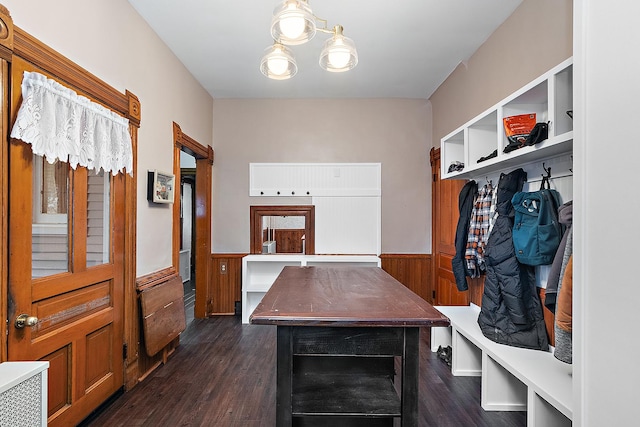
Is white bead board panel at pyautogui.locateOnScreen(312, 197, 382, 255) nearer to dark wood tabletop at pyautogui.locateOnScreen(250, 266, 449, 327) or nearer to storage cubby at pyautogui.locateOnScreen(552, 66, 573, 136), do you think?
dark wood tabletop at pyautogui.locateOnScreen(250, 266, 449, 327)

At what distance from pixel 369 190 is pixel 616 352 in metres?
3.56

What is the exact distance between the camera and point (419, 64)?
361 centimetres

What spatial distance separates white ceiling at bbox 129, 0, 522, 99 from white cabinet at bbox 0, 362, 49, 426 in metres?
2.56

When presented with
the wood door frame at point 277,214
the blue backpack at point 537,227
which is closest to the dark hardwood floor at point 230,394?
the blue backpack at point 537,227

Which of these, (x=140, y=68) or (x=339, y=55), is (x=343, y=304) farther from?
(x=140, y=68)

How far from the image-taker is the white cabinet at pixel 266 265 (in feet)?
13.9

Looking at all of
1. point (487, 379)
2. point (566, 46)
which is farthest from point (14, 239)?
point (566, 46)

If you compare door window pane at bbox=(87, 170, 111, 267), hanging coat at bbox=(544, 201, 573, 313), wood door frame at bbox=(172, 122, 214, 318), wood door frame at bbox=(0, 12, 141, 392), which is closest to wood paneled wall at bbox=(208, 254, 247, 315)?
wood door frame at bbox=(172, 122, 214, 318)

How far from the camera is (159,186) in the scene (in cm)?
297

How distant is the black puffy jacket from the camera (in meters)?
2.18

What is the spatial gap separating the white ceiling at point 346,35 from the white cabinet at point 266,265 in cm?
A: 216

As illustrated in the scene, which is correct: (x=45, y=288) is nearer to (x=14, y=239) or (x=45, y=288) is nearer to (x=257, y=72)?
(x=14, y=239)

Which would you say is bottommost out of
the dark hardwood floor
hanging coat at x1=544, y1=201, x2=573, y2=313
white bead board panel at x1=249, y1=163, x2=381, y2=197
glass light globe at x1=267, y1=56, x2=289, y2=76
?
the dark hardwood floor

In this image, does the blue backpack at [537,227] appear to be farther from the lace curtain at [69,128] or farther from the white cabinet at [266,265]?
the lace curtain at [69,128]
